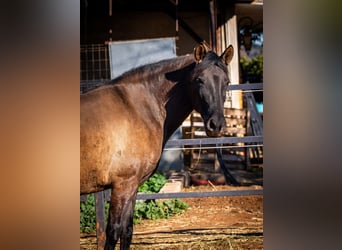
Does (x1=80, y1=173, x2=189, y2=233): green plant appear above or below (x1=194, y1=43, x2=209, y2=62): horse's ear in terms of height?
below

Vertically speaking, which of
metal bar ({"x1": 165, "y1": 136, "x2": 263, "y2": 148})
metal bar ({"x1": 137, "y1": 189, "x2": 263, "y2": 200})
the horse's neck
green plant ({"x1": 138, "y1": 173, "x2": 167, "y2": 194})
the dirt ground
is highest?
the horse's neck

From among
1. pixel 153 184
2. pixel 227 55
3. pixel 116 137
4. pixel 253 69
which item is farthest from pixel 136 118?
pixel 253 69

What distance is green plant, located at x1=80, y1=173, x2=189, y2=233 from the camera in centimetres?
349

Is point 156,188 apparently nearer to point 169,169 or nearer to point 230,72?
point 169,169

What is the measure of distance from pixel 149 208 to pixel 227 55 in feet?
3.28

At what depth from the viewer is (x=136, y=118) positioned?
3494mm

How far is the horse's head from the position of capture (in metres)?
3.44

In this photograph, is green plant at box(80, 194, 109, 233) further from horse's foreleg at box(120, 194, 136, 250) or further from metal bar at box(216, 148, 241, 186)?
metal bar at box(216, 148, 241, 186)

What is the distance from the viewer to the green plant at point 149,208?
138 inches

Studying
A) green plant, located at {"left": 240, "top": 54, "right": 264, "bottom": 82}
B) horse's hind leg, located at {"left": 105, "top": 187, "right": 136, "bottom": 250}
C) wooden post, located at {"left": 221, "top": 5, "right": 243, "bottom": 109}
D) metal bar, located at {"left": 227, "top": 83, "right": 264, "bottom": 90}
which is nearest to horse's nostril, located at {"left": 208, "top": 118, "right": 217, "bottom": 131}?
wooden post, located at {"left": 221, "top": 5, "right": 243, "bottom": 109}

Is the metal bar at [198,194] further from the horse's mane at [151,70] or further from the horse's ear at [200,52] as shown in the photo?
the horse's ear at [200,52]
